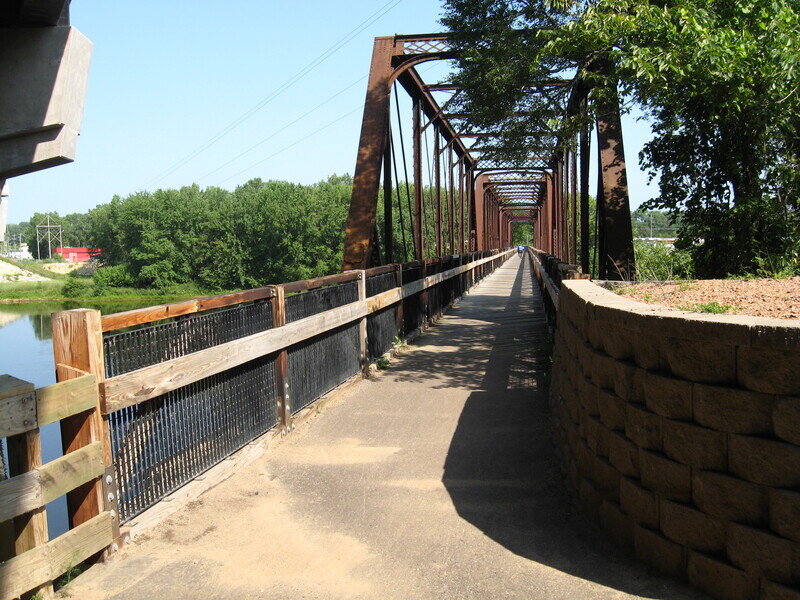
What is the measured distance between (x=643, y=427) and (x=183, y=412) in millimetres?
2732

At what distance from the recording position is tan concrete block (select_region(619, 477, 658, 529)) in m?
3.35

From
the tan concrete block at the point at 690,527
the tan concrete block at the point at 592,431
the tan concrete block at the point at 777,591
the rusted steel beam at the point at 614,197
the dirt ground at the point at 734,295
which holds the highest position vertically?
the rusted steel beam at the point at 614,197

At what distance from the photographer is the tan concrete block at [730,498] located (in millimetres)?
2811

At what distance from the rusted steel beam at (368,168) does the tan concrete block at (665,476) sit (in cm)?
742

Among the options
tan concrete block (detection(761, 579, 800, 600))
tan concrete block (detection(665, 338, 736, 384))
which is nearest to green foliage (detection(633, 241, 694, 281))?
tan concrete block (detection(665, 338, 736, 384))

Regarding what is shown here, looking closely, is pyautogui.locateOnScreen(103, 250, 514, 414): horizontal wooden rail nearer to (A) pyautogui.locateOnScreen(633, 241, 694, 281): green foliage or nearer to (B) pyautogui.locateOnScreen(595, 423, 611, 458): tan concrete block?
(B) pyautogui.locateOnScreen(595, 423, 611, 458): tan concrete block

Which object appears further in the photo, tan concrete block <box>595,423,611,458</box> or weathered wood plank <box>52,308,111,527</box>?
tan concrete block <box>595,423,611,458</box>

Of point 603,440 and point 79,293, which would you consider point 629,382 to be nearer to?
point 603,440

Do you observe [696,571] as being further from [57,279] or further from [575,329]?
[57,279]

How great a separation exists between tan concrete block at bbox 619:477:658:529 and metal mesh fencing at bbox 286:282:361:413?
347 cm

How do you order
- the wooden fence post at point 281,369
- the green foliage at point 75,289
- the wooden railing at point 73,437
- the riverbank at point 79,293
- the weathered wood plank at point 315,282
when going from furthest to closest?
1. the green foliage at point 75,289
2. the riverbank at point 79,293
3. the weathered wood plank at point 315,282
4. the wooden fence post at point 281,369
5. the wooden railing at point 73,437

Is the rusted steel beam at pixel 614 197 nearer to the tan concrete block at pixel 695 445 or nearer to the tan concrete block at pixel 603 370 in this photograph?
the tan concrete block at pixel 603 370

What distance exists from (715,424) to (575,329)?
2.18 m

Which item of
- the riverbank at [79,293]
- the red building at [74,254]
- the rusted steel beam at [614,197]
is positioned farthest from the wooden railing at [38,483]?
the red building at [74,254]
